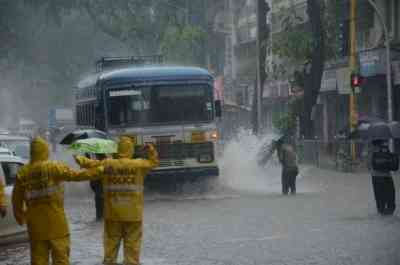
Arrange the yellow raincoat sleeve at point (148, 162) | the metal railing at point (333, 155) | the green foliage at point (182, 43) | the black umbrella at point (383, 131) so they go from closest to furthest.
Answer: the yellow raincoat sleeve at point (148, 162)
the black umbrella at point (383, 131)
the metal railing at point (333, 155)
the green foliage at point (182, 43)

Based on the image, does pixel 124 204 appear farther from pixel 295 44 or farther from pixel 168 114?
pixel 295 44

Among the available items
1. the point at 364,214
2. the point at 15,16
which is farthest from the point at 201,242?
the point at 15,16

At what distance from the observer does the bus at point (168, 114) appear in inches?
942

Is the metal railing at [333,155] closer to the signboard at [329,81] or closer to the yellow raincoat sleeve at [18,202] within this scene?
the signboard at [329,81]

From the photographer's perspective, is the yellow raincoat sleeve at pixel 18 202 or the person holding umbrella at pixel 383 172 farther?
the person holding umbrella at pixel 383 172

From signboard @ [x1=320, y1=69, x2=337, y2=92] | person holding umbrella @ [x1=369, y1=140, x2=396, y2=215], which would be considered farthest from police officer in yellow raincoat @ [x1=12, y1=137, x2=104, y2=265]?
signboard @ [x1=320, y1=69, x2=337, y2=92]

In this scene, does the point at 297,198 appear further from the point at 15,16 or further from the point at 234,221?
the point at 15,16

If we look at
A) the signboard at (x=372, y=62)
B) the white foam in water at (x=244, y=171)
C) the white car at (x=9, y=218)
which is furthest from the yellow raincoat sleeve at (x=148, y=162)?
the signboard at (x=372, y=62)

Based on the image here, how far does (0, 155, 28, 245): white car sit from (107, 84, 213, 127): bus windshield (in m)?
8.46

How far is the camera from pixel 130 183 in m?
12.0

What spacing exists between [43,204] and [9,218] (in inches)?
177

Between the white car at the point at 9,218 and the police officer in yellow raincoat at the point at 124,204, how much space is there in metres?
2.64

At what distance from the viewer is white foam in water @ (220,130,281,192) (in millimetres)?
29172

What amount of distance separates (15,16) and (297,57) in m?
25.8
